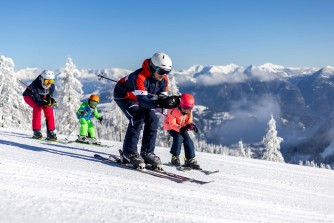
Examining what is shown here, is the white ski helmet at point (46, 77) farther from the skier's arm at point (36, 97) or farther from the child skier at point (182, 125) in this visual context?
the child skier at point (182, 125)

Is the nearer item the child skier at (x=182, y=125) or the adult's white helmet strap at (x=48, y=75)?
the child skier at (x=182, y=125)

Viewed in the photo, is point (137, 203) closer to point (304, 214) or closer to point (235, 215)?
point (235, 215)

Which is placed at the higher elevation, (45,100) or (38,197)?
(45,100)

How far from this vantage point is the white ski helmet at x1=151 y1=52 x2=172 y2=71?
652 centimetres

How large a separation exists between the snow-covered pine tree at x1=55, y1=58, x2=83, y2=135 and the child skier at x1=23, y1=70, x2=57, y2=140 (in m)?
23.0

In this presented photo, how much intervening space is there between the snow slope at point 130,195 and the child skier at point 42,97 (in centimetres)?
234

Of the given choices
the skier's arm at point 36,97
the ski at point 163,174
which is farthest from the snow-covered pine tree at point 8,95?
the ski at point 163,174

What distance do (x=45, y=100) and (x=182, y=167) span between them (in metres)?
4.93

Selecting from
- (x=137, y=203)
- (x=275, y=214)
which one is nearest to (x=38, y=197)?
(x=137, y=203)

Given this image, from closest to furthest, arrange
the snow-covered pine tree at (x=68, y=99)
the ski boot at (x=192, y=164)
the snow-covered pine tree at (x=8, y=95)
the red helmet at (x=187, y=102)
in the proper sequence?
the red helmet at (x=187, y=102) < the ski boot at (x=192, y=164) < the snow-covered pine tree at (x=8, y=95) < the snow-covered pine tree at (x=68, y=99)

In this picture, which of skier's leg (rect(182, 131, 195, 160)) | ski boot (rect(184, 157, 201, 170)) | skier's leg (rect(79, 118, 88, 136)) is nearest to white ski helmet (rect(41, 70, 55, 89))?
skier's leg (rect(79, 118, 88, 136))

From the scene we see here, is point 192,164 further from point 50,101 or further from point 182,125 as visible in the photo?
point 50,101

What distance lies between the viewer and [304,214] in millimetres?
5285

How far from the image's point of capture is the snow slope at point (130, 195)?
3529mm
